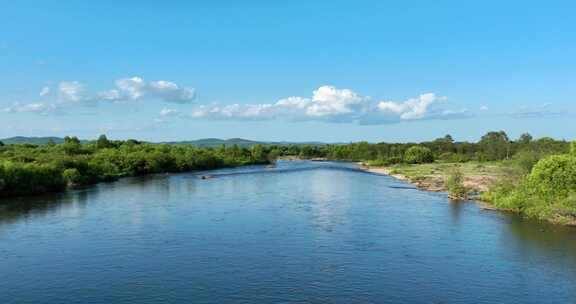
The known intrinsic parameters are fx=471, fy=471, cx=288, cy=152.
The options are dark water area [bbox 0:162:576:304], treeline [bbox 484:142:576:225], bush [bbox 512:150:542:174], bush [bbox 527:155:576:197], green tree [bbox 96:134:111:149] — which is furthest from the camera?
green tree [bbox 96:134:111:149]

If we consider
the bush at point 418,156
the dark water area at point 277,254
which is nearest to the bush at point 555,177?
the dark water area at point 277,254

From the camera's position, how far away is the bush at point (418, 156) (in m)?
161

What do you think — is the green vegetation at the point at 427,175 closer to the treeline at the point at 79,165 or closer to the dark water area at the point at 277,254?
the treeline at the point at 79,165

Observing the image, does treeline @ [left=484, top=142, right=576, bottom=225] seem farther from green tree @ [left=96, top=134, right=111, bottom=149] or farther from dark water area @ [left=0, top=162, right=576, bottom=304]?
green tree @ [left=96, top=134, right=111, bottom=149]

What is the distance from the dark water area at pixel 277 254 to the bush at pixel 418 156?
10647 centimetres

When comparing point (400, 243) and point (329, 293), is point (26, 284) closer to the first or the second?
point (329, 293)

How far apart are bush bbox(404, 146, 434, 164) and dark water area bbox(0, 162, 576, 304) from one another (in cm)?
10647

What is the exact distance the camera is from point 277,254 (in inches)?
1302

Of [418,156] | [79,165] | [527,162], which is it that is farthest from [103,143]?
[527,162]

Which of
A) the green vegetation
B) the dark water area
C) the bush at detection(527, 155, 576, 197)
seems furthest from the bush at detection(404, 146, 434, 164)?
the bush at detection(527, 155, 576, 197)

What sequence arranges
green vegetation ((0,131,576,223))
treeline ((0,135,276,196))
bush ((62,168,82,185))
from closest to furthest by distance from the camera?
green vegetation ((0,131,576,223)) → treeline ((0,135,276,196)) → bush ((62,168,82,185))

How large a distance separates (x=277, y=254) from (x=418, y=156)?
138065 mm

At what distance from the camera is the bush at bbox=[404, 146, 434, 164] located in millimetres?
160875

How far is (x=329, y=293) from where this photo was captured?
83.6 ft
